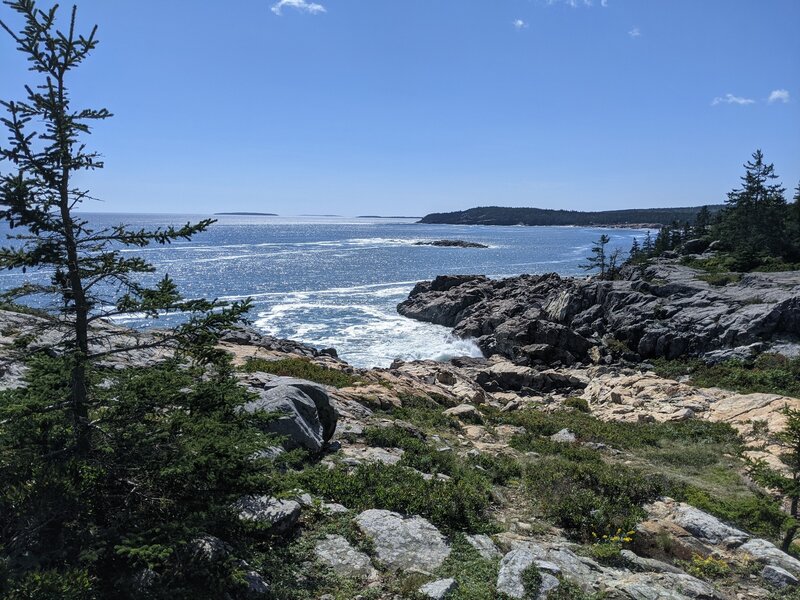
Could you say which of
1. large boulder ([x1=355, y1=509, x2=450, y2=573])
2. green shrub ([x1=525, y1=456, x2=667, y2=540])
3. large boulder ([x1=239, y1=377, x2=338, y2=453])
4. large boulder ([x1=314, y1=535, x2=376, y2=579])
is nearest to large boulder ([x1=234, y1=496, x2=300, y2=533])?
large boulder ([x1=314, y1=535, x2=376, y2=579])

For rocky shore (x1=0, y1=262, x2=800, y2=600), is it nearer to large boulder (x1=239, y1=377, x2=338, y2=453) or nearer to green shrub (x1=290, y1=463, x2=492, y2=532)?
large boulder (x1=239, y1=377, x2=338, y2=453)

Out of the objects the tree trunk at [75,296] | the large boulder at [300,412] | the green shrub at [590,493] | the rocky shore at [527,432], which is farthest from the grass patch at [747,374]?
the tree trunk at [75,296]

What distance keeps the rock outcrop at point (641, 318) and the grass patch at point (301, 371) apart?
65.3 ft

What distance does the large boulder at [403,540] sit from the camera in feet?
23.4

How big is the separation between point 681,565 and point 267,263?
94.8m

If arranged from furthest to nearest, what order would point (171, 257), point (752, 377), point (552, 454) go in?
point (171, 257) → point (752, 377) → point (552, 454)

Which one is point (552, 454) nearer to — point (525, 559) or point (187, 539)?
point (525, 559)

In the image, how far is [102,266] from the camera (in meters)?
5.64

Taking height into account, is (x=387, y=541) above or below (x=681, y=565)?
above

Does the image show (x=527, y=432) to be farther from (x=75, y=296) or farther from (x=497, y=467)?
(x=75, y=296)

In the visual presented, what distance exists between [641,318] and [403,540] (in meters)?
34.3

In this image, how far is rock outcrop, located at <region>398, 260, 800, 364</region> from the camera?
29969 millimetres

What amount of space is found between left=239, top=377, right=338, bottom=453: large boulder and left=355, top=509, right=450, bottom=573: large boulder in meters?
2.57

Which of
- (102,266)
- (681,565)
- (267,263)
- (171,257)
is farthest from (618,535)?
(171,257)
